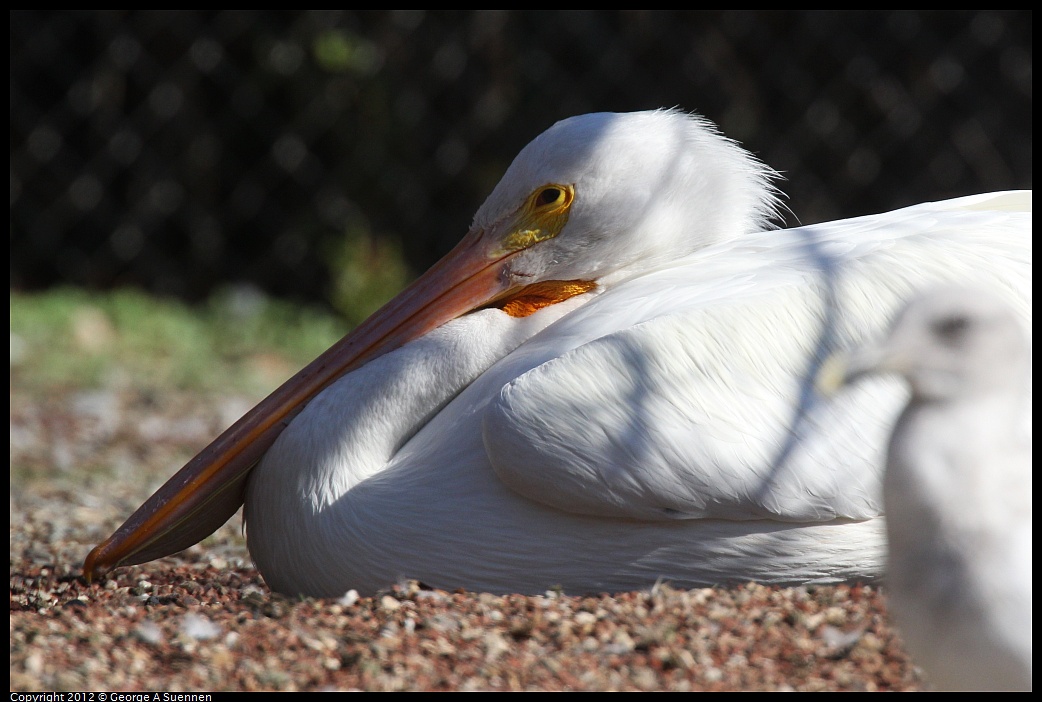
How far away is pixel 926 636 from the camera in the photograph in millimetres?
1483

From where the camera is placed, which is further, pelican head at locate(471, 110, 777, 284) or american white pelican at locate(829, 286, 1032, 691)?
pelican head at locate(471, 110, 777, 284)

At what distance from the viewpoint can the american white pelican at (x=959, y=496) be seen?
1.46 m

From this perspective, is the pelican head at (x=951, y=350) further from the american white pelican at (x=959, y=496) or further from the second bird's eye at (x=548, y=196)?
the second bird's eye at (x=548, y=196)

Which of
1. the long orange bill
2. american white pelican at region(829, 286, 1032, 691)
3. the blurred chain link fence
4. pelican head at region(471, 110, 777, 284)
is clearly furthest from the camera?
the blurred chain link fence

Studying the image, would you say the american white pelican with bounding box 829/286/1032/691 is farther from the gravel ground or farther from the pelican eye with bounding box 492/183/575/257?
the pelican eye with bounding box 492/183/575/257

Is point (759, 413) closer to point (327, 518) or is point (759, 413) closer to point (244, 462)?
point (327, 518)

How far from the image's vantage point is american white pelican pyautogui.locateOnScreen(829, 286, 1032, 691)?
146 cm

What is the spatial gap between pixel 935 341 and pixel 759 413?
585 mm

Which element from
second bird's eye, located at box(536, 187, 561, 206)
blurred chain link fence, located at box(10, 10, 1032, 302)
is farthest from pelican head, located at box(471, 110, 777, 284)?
blurred chain link fence, located at box(10, 10, 1032, 302)

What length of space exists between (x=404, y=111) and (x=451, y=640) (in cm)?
458

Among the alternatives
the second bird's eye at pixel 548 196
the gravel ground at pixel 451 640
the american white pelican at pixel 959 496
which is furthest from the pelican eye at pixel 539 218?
the american white pelican at pixel 959 496

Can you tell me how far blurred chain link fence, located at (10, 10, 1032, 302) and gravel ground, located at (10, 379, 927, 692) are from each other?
3.92 metres

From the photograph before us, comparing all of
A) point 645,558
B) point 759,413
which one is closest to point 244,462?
point 645,558

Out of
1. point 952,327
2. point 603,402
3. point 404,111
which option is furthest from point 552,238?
point 404,111
